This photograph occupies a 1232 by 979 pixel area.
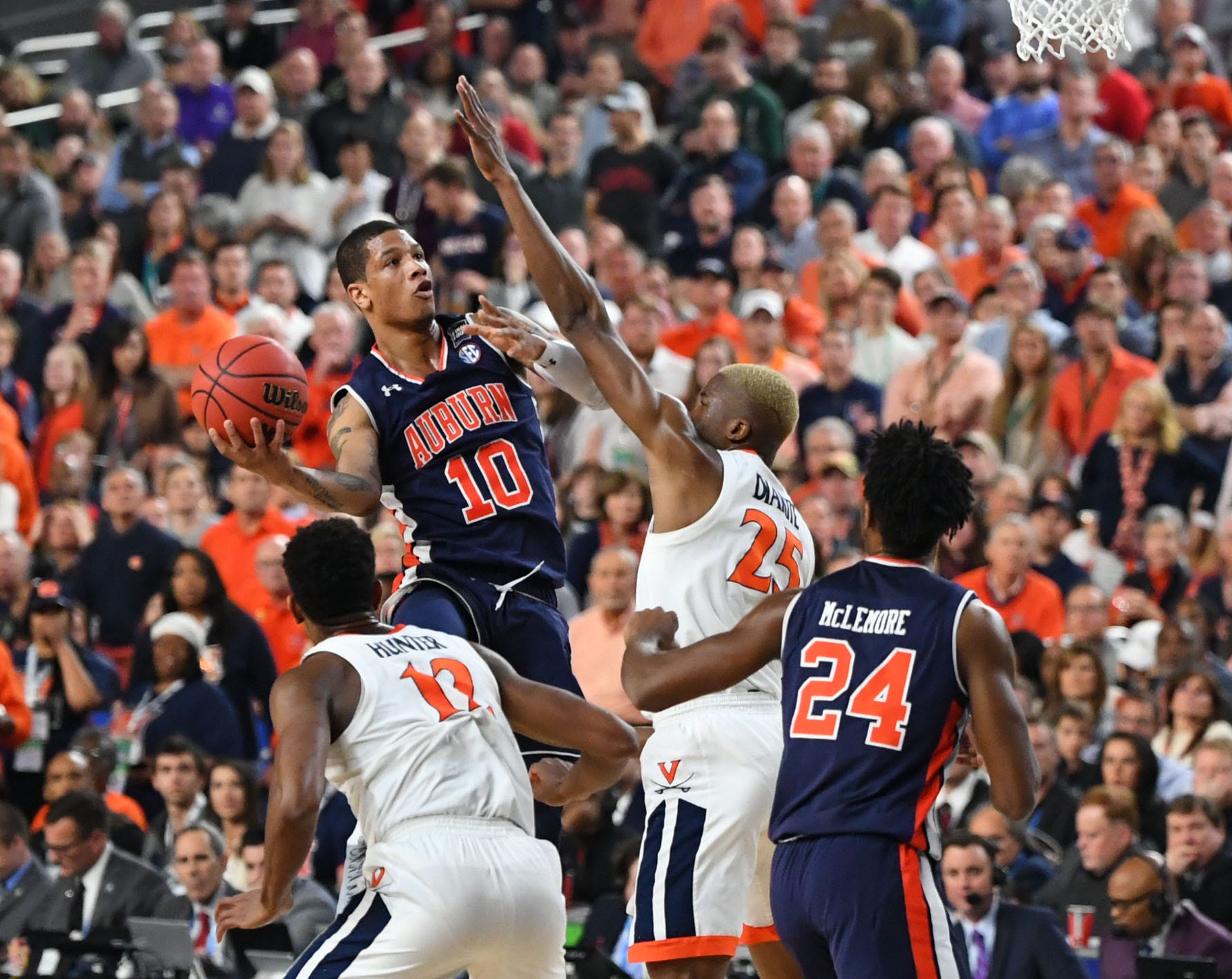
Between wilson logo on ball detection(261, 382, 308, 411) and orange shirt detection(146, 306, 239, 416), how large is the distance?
7586 millimetres

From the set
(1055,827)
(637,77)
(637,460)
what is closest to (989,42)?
(637,77)

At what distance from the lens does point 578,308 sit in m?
6.84

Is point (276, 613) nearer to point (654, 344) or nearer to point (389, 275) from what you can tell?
point (654, 344)

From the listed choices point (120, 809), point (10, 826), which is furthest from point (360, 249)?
point (120, 809)

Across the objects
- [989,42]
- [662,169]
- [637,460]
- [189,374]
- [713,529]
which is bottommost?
[713,529]

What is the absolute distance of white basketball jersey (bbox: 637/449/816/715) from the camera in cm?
682

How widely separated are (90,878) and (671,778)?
14.6 feet

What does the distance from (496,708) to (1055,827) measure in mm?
4924

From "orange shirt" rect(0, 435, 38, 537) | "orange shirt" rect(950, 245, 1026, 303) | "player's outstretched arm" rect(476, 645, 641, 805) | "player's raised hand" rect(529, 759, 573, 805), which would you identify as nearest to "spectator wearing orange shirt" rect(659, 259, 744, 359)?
"orange shirt" rect(950, 245, 1026, 303)

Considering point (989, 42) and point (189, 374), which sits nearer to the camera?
point (189, 374)

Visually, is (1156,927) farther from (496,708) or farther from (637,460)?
(637,460)

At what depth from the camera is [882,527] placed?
5.75m

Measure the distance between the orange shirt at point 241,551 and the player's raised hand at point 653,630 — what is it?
22.8 feet

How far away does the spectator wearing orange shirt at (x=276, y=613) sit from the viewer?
12.3m
